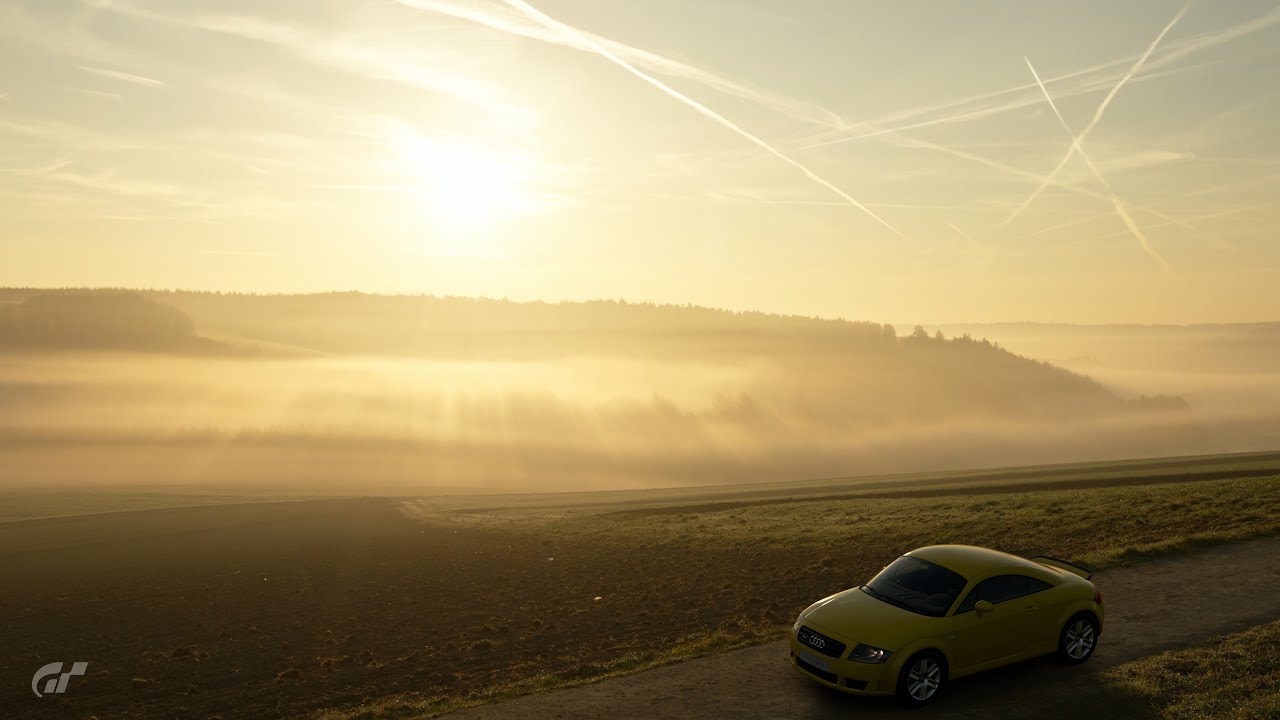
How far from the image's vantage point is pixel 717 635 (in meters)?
19.2

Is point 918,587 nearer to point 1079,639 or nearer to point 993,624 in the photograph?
point 993,624

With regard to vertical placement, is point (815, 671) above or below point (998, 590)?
below

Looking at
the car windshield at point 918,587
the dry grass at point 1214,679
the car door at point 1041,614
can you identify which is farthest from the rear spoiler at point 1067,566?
the car windshield at point 918,587

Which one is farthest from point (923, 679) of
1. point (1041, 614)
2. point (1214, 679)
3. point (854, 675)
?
point (1214, 679)

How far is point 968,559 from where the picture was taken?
14414 mm

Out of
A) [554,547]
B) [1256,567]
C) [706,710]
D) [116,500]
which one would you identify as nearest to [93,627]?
[554,547]

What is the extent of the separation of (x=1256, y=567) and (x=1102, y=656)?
8.55 m

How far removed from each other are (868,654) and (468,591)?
2020cm

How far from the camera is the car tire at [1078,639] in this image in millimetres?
Answer: 14305

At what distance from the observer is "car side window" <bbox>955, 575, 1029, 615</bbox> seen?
13.6 m

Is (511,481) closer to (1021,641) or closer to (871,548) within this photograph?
(871,548)

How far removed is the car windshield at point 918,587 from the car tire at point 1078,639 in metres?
2.38

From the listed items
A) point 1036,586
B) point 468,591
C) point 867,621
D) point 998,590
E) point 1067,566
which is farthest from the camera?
point 468,591

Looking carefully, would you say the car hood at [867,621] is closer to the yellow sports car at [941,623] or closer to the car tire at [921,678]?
the yellow sports car at [941,623]
